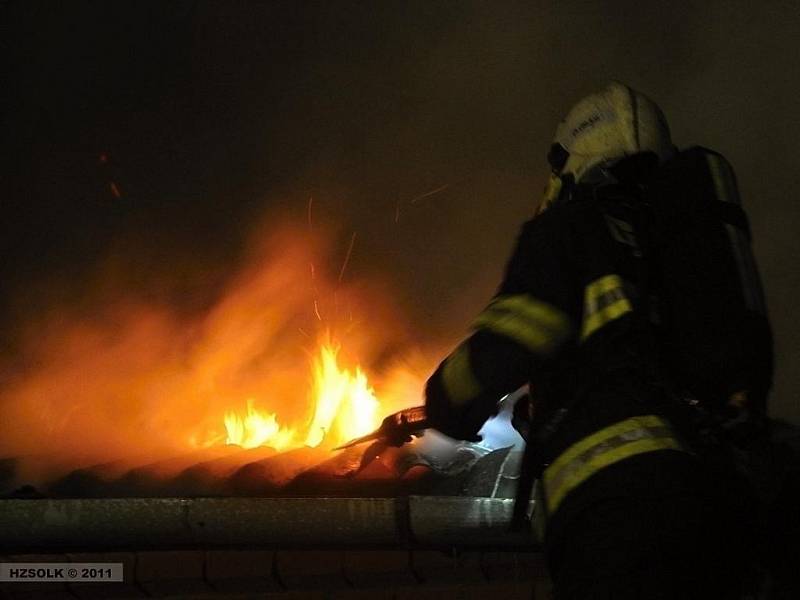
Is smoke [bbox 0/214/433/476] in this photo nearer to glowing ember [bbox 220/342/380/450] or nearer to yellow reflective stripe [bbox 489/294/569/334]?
glowing ember [bbox 220/342/380/450]

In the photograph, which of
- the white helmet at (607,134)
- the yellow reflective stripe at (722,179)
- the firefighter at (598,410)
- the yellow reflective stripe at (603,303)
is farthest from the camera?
the white helmet at (607,134)

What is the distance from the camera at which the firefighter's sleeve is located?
141cm

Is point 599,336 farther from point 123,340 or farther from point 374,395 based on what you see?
point 123,340

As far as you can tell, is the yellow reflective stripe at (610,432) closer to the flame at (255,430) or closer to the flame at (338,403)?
the flame at (338,403)

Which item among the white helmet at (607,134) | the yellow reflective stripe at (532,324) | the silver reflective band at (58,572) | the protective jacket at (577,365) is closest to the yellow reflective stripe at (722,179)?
the white helmet at (607,134)

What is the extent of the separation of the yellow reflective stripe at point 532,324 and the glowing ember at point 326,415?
366 centimetres

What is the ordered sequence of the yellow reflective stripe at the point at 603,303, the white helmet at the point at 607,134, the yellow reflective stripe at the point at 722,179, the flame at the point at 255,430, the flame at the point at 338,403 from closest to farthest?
the yellow reflective stripe at the point at 603,303
the yellow reflective stripe at the point at 722,179
the white helmet at the point at 607,134
the flame at the point at 338,403
the flame at the point at 255,430

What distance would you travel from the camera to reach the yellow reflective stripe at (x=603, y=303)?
1.37m

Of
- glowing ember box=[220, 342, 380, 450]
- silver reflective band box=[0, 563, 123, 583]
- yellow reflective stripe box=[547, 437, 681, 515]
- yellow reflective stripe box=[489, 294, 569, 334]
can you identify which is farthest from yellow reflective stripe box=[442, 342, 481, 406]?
glowing ember box=[220, 342, 380, 450]

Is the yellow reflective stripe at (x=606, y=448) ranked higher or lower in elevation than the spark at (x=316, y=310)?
lower

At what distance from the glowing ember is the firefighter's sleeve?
3.55m

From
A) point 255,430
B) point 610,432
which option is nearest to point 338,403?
point 255,430

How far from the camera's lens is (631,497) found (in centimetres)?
121

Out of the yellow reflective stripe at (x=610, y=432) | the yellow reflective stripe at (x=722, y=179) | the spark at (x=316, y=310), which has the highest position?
the spark at (x=316, y=310)
